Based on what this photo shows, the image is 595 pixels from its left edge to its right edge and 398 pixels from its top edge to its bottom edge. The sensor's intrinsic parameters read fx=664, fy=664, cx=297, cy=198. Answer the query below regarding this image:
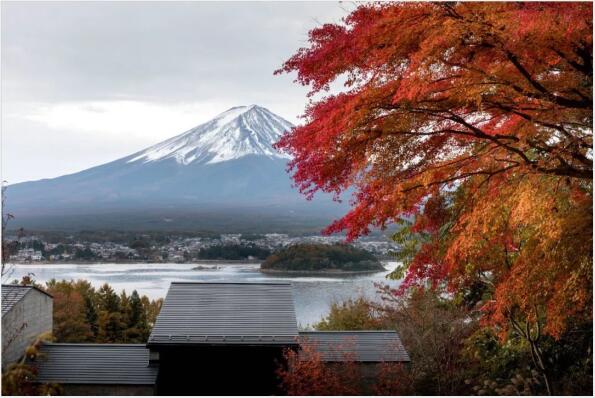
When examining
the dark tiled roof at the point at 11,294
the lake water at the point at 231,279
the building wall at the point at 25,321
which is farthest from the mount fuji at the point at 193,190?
the dark tiled roof at the point at 11,294

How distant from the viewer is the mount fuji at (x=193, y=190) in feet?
308

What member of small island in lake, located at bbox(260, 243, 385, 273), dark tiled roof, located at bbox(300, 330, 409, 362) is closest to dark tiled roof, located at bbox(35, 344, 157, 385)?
dark tiled roof, located at bbox(300, 330, 409, 362)

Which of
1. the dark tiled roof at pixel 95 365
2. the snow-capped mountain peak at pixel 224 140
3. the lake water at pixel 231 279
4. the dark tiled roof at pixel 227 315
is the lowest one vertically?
the lake water at pixel 231 279

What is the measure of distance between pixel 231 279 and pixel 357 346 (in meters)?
31.1

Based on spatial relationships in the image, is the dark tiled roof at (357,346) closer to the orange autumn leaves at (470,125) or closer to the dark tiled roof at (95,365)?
the dark tiled roof at (95,365)

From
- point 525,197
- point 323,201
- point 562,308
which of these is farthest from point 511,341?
point 323,201

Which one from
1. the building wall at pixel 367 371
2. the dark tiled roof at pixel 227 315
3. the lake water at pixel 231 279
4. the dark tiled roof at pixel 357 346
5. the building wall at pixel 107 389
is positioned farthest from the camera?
the lake water at pixel 231 279

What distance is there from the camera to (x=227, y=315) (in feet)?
36.7

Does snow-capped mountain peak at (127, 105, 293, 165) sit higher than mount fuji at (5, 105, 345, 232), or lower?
higher

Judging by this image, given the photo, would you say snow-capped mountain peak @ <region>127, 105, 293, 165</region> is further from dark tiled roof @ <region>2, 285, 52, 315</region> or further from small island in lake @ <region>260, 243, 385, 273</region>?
dark tiled roof @ <region>2, 285, 52, 315</region>

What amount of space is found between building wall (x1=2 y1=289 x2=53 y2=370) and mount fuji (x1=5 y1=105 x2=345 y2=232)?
6865 cm

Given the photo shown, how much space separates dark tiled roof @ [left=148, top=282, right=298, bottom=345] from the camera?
10.4 metres

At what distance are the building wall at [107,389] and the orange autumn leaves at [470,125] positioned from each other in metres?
6.09

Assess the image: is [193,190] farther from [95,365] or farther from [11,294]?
[95,365]
